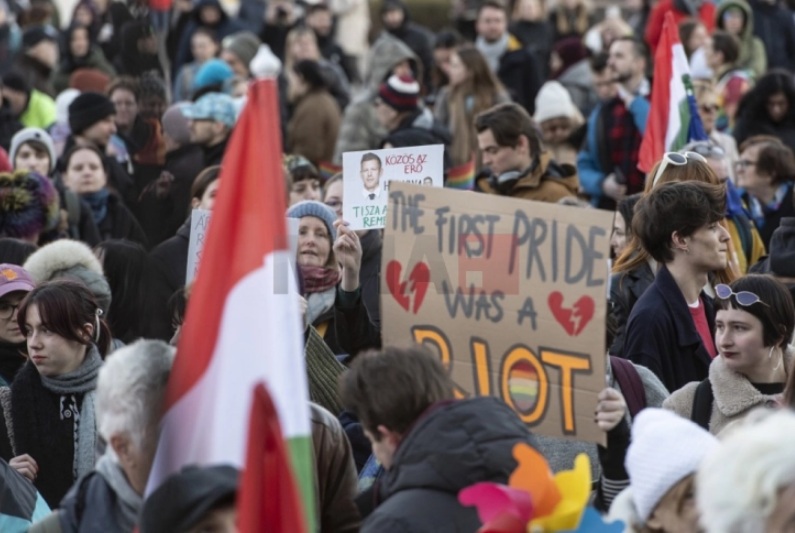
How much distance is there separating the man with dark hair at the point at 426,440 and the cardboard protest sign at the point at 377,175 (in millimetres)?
2417

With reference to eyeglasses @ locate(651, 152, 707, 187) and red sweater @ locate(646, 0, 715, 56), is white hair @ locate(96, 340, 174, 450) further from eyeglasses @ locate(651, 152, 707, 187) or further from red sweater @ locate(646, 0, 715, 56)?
red sweater @ locate(646, 0, 715, 56)

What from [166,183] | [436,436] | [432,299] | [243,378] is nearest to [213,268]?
[243,378]

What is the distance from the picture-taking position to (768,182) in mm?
9703

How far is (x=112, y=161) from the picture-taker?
446 inches

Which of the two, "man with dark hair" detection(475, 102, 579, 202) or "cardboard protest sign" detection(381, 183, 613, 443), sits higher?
"man with dark hair" detection(475, 102, 579, 202)

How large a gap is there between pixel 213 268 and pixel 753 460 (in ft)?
4.71

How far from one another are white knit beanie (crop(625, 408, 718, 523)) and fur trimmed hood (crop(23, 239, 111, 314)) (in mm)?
3825

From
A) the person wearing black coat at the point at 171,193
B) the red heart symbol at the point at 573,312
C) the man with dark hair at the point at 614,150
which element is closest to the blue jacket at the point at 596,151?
the man with dark hair at the point at 614,150

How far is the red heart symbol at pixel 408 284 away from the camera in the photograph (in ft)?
16.6

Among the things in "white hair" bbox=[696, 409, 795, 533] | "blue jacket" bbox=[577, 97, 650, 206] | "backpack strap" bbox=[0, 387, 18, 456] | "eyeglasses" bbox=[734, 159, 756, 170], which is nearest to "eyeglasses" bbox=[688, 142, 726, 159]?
"eyeglasses" bbox=[734, 159, 756, 170]

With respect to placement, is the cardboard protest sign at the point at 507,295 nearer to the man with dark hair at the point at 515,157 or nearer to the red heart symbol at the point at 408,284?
the red heart symbol at the point at 408,284

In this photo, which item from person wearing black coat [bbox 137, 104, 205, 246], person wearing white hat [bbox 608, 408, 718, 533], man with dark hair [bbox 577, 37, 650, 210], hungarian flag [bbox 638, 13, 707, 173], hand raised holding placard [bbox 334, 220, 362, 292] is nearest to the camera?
person wearing white hat [bbox 608, 408, 718, 533]

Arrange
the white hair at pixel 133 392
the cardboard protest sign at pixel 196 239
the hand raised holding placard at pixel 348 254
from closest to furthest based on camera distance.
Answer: the white hair at pixel 133 392, the hand raised holding placard at pixel 348 254, the cardboard protest sign at pixel 196 239

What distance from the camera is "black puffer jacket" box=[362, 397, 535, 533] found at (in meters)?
4.14
